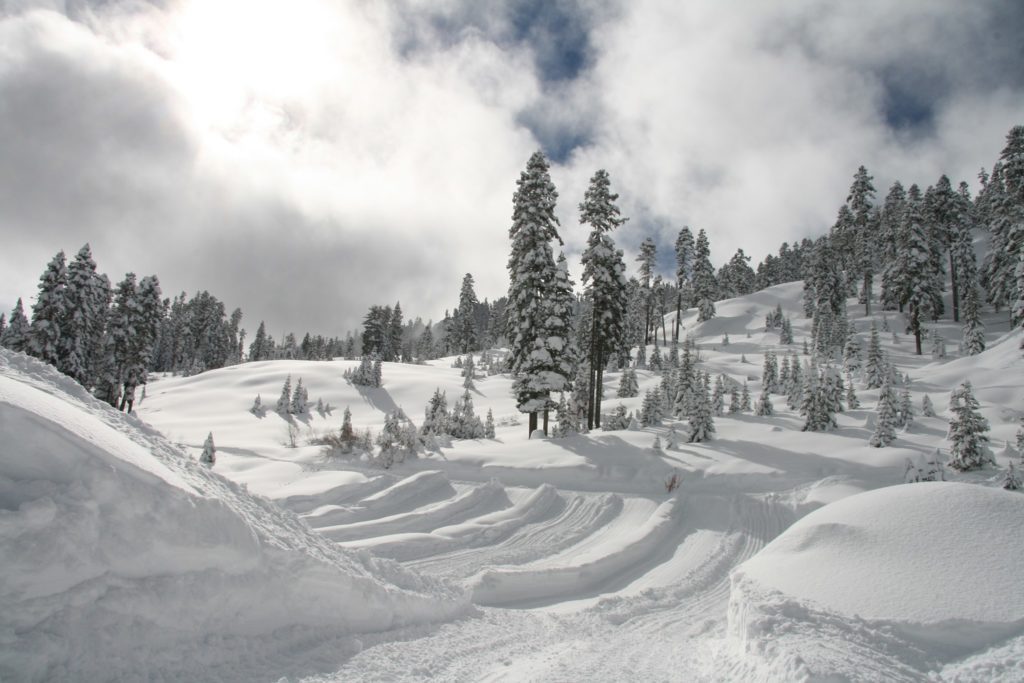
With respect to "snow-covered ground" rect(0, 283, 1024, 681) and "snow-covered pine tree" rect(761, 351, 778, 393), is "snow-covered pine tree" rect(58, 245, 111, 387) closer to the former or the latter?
"snow-covered ground" rect(0, 283, 1024, 681)

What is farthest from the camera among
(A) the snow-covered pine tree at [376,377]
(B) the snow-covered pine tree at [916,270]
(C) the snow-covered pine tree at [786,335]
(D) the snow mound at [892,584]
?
(C) the snow-covered pine tree at [786,335]

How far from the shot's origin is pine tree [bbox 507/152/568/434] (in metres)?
26.0

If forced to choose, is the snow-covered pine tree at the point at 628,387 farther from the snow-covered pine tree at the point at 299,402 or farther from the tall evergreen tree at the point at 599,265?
the snow-covered pine tree at the point at 299,402

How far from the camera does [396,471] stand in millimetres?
17562

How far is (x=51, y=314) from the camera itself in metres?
34.1

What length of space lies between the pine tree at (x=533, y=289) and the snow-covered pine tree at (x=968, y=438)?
15.5 metres

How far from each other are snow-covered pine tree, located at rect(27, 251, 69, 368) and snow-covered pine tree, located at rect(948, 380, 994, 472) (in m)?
48.2

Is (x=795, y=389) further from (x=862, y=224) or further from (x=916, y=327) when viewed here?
(x=862, y=224)

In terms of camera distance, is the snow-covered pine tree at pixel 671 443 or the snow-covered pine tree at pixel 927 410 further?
the snow-covered pine tree at pixel 927 410

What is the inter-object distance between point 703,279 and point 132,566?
7655 centimetres

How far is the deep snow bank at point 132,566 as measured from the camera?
4.13 m

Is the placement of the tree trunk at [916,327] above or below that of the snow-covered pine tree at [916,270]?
below

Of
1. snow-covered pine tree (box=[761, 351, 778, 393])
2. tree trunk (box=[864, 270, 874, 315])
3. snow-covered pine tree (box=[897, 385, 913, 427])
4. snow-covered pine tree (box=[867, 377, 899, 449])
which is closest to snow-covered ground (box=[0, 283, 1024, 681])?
snow-covered pine tree (box=[867, 377, 899, 449])

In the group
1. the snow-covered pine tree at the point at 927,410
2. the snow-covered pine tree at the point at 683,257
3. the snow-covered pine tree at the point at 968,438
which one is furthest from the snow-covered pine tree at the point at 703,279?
the snow-covered pine tree at the point at 968,438
